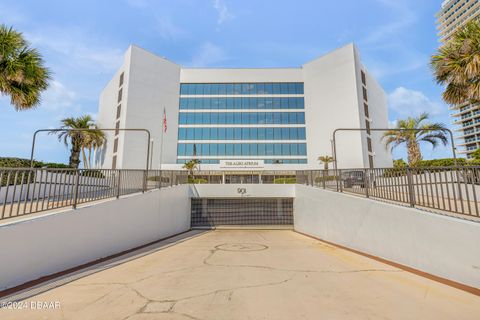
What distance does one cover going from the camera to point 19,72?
31.1ft

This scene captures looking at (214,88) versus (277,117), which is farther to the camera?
(214,88)

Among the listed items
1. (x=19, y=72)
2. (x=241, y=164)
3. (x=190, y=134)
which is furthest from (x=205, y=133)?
(x=19, y=72)

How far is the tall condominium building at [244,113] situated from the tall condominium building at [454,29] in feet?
162

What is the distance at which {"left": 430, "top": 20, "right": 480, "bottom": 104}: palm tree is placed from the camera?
9812 millimetres

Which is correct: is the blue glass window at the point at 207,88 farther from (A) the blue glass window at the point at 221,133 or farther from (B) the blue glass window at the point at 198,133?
(A) the blue glass window at the point at 221,133

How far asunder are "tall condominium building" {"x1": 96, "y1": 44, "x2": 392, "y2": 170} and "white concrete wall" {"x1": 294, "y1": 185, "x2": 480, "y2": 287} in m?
22.3

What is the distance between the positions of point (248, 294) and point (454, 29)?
106m

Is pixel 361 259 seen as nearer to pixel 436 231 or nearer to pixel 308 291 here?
pixel 436 231

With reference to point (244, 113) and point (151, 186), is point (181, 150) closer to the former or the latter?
point (244, 113)

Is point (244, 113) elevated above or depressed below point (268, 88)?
below

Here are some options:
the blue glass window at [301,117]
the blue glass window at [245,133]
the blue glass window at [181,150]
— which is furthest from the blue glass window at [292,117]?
the blue glass window at [181,150]

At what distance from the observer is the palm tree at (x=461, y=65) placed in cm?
981

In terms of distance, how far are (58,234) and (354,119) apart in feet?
111

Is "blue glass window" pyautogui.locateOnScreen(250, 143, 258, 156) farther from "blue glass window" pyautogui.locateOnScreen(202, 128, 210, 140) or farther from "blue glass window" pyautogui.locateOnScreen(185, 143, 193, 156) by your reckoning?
"blue glass window" pyautogui.locateOnScreen(185, 143, 193, 156)
